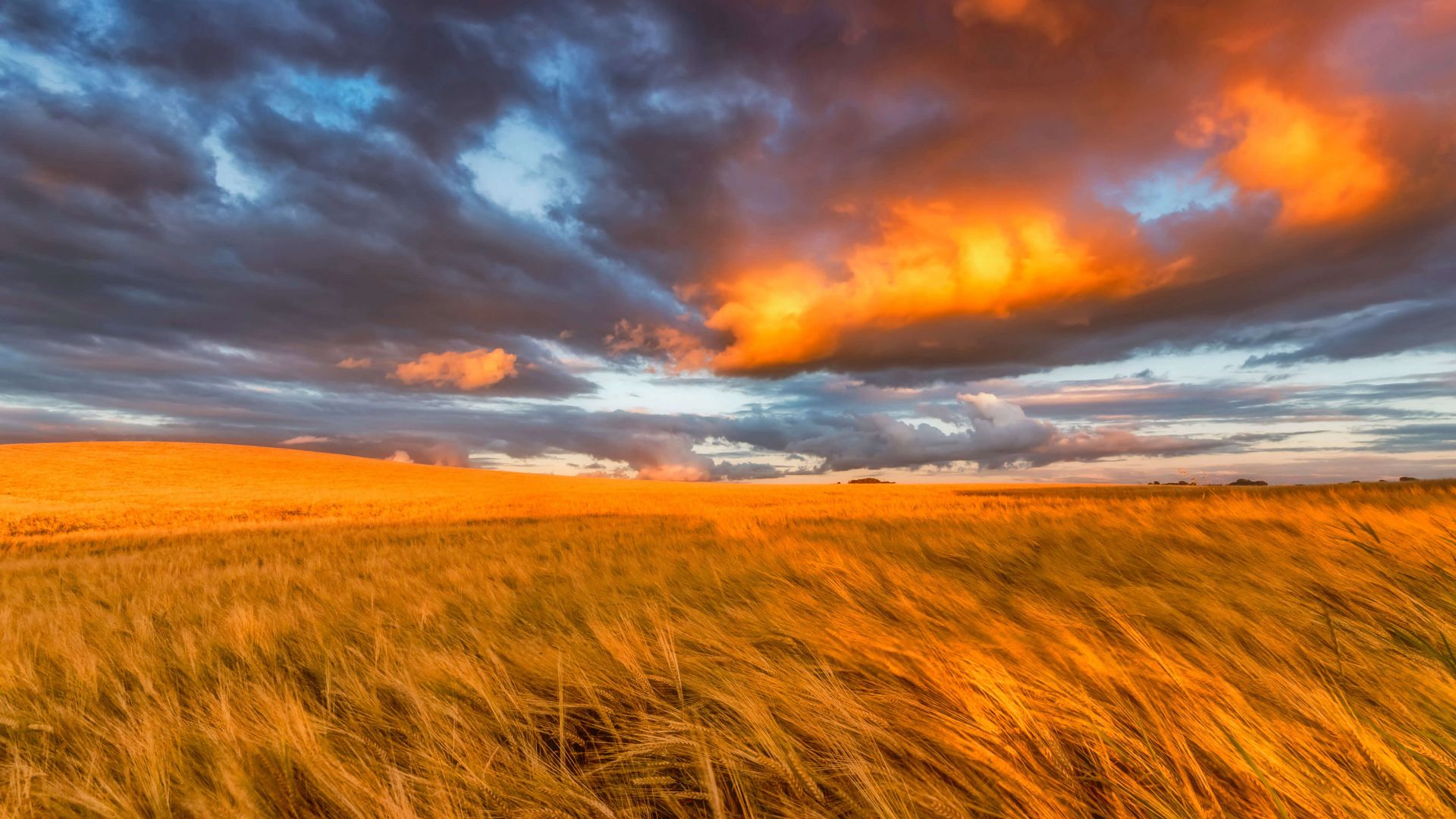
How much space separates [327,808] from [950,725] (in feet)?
4.75

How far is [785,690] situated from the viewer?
163 centimetres

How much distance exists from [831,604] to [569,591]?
197cm

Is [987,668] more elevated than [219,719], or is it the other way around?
[987,668]

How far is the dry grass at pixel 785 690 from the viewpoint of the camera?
1.25 meters

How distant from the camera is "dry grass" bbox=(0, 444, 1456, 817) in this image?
4.10 ft

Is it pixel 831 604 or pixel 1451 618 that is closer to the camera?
pixel 1451 618

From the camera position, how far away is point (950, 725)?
4.64 ft

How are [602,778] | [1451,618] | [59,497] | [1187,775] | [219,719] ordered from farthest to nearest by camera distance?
[59,497]
[1451,618]
[219,719]
[602,778]
[1187,775]

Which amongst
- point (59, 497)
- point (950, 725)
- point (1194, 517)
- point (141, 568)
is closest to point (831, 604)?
point (950, 725)

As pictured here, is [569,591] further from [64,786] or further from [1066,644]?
[1066,644]

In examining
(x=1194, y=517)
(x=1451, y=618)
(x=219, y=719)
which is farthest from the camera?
(x=1194, y=517)

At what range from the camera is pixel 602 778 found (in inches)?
63.3

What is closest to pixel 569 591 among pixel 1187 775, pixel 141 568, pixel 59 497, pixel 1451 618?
→ pixel 1187 775

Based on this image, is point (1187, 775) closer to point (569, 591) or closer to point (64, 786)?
point (64, 786)
